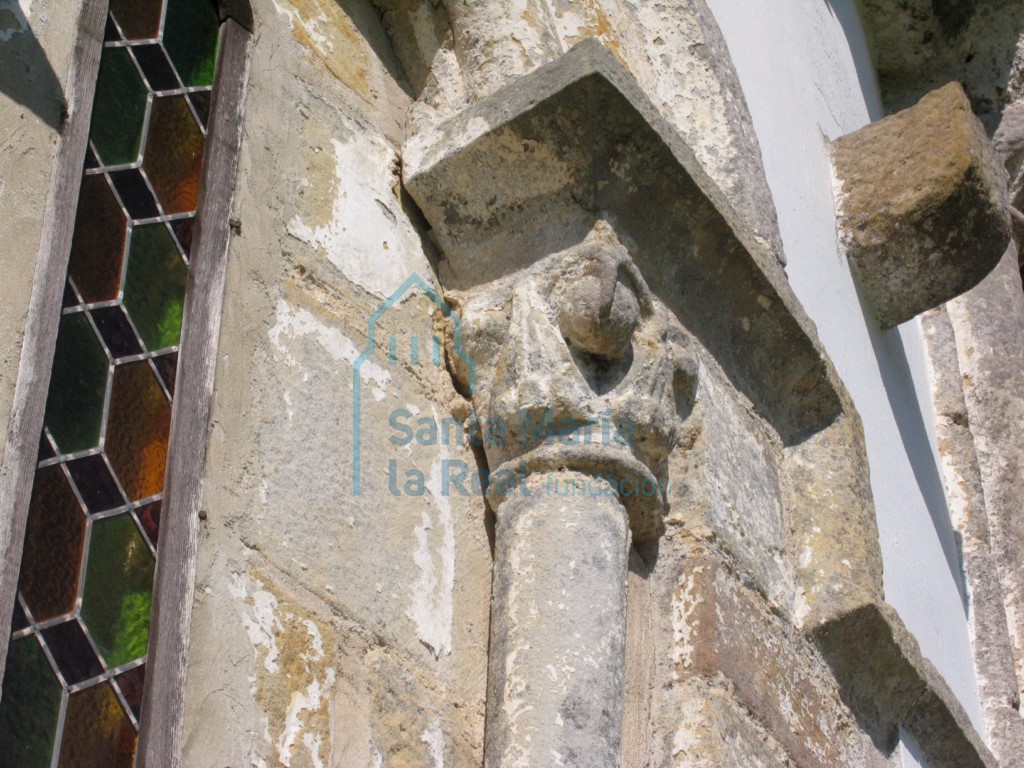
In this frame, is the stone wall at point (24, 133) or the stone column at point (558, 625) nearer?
the stone wall at point (24, 133)

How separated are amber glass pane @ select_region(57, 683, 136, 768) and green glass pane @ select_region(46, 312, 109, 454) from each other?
29 centimetres

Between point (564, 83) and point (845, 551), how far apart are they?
0.99 metres

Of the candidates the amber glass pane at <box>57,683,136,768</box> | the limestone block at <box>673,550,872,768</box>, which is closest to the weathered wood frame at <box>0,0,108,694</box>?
the amber glass pane at <box>57,683,136,768</box>

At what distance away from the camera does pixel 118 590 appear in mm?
1747

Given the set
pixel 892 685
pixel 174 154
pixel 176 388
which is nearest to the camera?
pixel 176 388

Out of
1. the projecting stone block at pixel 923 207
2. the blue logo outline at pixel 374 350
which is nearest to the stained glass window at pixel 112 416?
the blue logo outline at pixel 374 350

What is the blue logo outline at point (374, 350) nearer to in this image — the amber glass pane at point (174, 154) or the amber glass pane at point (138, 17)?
the amber glass pane at point (174, 154)

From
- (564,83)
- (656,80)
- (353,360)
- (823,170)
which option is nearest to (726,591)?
(353,360)

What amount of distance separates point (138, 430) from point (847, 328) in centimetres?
210

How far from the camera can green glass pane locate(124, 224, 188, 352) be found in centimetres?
196

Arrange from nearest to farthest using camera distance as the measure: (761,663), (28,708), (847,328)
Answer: (28,708) < (761,663) < (847,328)

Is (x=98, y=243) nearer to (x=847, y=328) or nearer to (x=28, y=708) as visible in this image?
(x=28, y=708)

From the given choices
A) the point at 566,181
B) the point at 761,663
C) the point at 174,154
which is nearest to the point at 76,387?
the point at 174,154

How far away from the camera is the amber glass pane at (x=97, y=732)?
5.32ft
